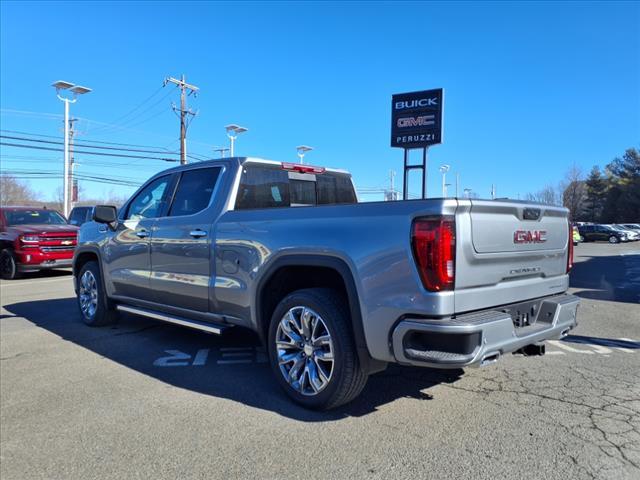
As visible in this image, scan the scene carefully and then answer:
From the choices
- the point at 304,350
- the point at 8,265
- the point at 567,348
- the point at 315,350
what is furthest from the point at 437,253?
the point at 8,265

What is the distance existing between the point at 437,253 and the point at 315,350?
4.06ft

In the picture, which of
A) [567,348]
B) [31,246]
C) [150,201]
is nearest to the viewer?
[567,348]

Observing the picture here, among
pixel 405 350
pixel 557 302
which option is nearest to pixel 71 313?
pixel 405 350

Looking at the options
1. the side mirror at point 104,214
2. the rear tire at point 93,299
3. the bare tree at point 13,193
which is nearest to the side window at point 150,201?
the side mirror at point 104,214

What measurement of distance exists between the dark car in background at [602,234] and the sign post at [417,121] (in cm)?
3354

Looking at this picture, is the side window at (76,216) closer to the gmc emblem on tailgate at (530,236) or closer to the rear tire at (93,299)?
the rear tire at (93,299)

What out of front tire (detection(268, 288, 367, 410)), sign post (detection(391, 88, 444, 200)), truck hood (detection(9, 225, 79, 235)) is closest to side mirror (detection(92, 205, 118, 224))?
front tire (detection(268, 288, 367, 410))

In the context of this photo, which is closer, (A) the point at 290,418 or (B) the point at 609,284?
(A) the point at 290,418

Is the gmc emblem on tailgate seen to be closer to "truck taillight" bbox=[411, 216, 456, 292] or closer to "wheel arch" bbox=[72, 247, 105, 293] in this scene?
"truck taillight" bbox=[411, 216, 456, 292]

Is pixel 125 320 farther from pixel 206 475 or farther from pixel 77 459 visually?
pixel 206 475

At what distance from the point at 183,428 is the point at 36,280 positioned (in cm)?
1105

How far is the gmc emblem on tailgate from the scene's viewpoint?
3362 millimetres

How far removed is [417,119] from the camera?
20.1 m

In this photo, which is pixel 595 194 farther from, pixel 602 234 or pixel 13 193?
pixel 13 193
